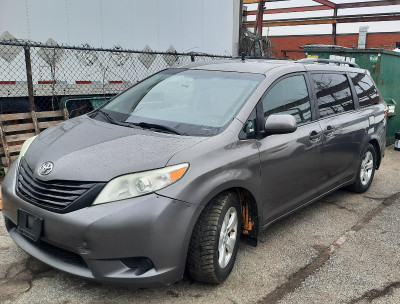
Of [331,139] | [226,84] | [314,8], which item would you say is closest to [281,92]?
[226,84]

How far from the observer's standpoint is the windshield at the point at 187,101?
10.5ft

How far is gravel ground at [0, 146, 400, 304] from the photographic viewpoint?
2842 mm

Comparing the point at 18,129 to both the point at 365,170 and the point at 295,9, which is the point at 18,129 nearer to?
the point at 365,170

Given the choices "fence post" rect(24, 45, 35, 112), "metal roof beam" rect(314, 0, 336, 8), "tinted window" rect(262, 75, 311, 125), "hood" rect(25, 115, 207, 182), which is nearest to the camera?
"hood" rect(25, 115, 207, 182)

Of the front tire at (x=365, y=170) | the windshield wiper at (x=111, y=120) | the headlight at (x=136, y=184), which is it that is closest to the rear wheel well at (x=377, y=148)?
the front tire at (x=365, y=170)

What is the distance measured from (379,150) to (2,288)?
4.69m

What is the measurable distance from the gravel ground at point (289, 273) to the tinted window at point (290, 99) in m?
1.17

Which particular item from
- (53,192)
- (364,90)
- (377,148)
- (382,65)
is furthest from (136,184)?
(382,65)

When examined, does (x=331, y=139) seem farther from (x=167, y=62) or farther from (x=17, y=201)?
(x=167, y=62)

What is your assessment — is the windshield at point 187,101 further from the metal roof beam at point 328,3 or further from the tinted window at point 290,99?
the metal roof beam at point 328,3

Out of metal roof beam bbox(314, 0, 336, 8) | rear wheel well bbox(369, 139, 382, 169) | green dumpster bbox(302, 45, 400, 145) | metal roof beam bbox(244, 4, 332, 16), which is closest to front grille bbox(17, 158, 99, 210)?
rear wheel well bbox(369, 139, 382, 169)

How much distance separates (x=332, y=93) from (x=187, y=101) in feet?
5.92

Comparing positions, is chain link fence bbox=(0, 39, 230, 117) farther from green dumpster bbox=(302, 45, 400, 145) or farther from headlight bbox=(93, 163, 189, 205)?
headlight bbox=(93, 163, 189, 205)

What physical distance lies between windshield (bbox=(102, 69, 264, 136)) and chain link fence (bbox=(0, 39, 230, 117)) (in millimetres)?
2977
